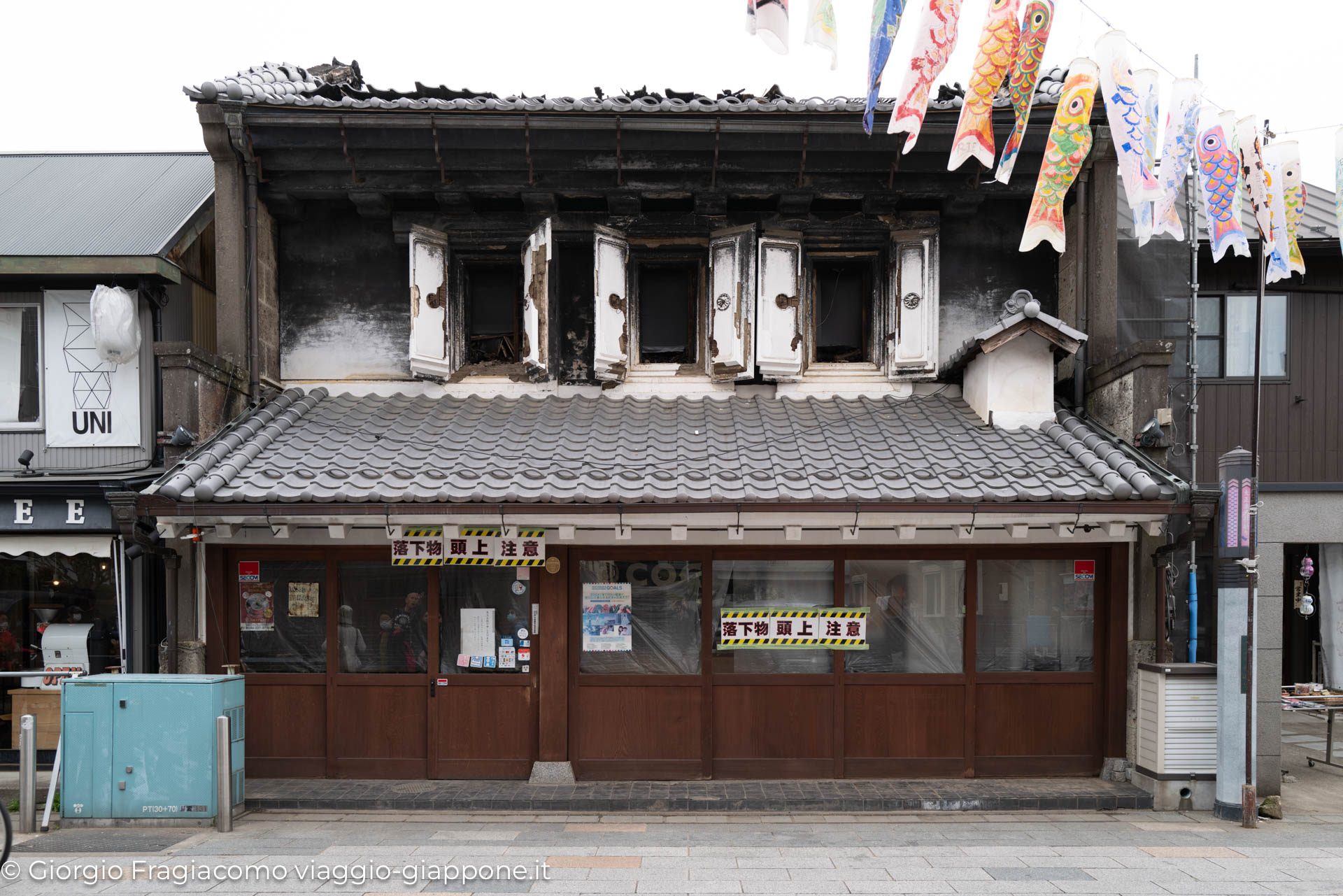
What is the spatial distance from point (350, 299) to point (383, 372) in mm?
1077

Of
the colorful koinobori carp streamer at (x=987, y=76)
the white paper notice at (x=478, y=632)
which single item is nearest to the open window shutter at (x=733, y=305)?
the colorful koinobori carp streamer at (x=987, y=76)

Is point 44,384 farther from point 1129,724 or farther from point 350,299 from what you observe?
point 1129,724

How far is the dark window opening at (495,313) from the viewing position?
11.3 metres

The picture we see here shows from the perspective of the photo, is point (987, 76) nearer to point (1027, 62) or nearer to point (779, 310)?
point (1027, 62)

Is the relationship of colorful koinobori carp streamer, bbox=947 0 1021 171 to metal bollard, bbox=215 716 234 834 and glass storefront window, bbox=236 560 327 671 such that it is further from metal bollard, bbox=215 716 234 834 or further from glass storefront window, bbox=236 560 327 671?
metal bollard, bbox=215 716 234 834

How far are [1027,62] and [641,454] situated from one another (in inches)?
214

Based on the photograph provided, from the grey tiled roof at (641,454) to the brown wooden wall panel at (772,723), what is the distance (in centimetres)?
268

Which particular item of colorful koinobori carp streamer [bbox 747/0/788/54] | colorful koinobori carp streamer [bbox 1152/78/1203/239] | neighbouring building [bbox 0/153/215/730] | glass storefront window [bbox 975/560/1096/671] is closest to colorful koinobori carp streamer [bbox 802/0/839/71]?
colorful koinobori carp streamer [bbox 747/0/788/54]

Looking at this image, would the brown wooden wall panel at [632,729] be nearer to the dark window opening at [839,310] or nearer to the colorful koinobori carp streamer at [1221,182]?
the dark window opening at [839,310]

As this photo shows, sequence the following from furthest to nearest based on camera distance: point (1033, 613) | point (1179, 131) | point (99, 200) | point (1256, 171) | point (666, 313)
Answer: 1. point (99, 200)
2. point (666, 313)
3. point (1033, 613)
4. point (1256, 171)
5. point (1179, 131)

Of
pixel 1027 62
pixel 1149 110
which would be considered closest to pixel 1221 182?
pixel 1149 110

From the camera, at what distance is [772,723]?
9.52m

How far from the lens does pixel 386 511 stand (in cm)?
815

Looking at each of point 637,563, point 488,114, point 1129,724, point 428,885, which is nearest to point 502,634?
point 637,563
